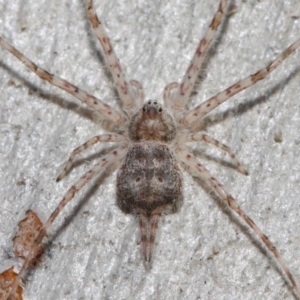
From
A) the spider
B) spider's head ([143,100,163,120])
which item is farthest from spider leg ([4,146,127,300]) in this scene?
spider's head ([143,100,163,120])

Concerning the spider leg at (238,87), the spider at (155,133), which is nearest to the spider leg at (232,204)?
the spider at (155,133)

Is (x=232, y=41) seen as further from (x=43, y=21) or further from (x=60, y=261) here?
(x=60, y=261)

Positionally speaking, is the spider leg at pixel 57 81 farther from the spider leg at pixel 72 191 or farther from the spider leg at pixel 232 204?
the spider leg at pixel 232 204

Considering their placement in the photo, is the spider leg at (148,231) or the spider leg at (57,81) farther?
the spider leg at (57,81)

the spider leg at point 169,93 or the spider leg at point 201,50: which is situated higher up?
the spider leg at point 201,50

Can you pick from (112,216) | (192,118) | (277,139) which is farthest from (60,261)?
(277,139)

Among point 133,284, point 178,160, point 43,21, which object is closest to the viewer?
point 133,284

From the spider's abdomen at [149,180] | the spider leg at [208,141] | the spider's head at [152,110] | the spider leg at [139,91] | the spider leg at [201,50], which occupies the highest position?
the spider leg at [201,50]
